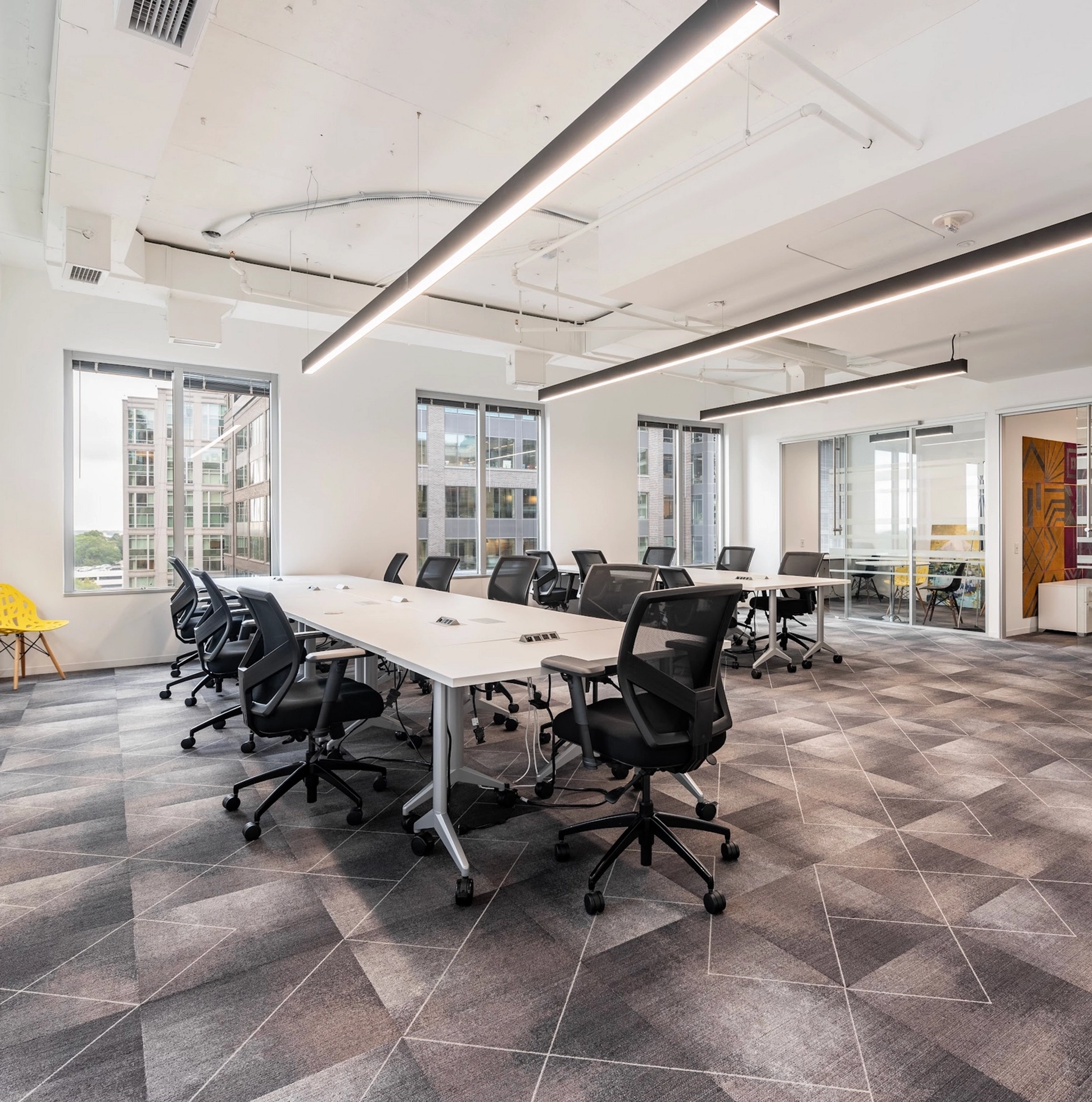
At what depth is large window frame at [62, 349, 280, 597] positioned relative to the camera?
6.28 metres

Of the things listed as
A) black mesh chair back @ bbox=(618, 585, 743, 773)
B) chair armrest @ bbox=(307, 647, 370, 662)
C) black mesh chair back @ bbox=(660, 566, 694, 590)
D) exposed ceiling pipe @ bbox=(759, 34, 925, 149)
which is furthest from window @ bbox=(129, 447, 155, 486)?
exposed ceiling pipe @ bbox=(759, 34, 925, 149)

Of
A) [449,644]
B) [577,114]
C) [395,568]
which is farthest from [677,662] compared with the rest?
[395,568]

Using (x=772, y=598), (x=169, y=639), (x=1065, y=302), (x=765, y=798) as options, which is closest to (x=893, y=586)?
(x=772, y=598)

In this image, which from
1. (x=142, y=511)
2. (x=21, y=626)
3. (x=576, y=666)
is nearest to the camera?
(x=576, y=666)

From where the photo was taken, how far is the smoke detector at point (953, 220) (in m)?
3.80

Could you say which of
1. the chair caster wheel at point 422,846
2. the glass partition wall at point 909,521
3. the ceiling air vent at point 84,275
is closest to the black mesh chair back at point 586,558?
the glass partition wall at point 909,521

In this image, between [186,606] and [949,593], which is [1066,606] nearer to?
[949,593]

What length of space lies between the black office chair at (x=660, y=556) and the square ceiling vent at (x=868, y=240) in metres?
4.01

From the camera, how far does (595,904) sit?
7.59ft

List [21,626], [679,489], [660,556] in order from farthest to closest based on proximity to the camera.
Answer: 1. [679,489]
2. [660,556]
3. [21,626]

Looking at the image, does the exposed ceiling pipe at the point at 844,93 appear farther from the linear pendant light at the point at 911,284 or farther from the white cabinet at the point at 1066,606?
the white cabinet at the point at 1066,606

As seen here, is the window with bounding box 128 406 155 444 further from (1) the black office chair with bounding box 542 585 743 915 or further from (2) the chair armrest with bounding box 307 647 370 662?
(1) the black office chair with bounding box 542 585 743 915

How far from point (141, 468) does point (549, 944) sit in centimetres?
628

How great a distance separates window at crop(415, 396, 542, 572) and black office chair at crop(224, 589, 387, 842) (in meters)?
5.02
